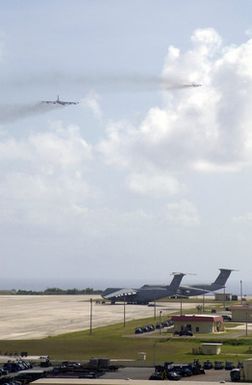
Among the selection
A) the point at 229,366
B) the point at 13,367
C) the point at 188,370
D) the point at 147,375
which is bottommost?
the point at 147,375

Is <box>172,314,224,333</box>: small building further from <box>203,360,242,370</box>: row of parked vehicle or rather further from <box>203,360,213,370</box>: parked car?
<box>203,360,213,370</box>: parked car

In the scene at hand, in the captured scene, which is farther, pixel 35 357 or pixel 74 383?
pixel 35 357

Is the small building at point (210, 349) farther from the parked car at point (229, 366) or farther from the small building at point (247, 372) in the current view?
the small building at point (247, 372)

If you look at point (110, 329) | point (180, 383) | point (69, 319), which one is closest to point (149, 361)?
point (180, 383)

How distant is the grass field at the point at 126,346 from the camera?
291 ft

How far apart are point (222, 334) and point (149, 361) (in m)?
34.1

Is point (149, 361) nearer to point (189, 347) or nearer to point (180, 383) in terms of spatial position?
point (189, 347)

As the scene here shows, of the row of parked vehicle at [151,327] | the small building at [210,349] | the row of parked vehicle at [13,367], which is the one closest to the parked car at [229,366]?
the small building at [210,349]

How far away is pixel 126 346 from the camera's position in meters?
99.2

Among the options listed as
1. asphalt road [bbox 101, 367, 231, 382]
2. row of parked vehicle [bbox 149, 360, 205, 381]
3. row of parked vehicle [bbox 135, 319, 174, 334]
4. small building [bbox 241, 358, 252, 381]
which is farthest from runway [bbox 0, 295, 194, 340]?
small building [bbox 241, 358, 252, 381]

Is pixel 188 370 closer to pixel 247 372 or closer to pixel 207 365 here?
pixel 247 372

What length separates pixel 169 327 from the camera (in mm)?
126625

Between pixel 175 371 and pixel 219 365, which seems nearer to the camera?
pixel 175 371

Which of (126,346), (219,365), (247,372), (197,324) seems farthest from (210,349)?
(197,324)
